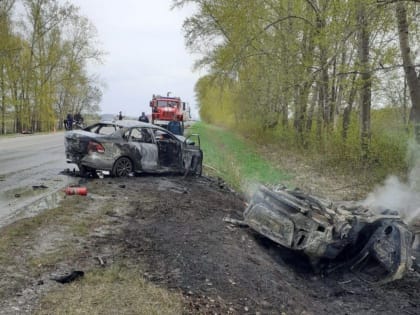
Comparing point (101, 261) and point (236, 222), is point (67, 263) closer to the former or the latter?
point (101, 261)

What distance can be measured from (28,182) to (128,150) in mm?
2569

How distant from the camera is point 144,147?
38.9 feet

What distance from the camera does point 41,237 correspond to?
572cm

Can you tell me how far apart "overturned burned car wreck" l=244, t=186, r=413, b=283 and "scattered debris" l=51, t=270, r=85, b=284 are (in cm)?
327

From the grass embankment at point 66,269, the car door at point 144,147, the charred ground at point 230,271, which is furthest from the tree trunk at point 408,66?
the grass embankment at point 66,269

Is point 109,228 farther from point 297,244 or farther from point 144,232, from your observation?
point 297,244

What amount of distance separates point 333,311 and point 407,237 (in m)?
2.01

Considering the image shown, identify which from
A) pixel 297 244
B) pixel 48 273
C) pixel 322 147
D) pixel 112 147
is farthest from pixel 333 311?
pixel 322 147

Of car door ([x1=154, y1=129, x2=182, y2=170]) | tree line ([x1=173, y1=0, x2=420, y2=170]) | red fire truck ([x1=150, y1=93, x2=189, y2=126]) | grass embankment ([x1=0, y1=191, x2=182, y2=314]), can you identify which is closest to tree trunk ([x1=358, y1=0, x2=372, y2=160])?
tree line ([x1=173, y1=0, x2=420, y2=170])

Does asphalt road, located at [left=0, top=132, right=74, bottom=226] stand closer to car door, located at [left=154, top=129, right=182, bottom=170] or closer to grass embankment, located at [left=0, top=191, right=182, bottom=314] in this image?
grass embankment, located at [left=0, top=191, right=182, bottom=314]

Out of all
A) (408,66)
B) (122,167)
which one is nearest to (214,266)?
(122,167)

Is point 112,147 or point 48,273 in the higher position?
point 112,147

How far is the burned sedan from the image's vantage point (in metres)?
11.1

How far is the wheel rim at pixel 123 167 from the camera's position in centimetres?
1146
